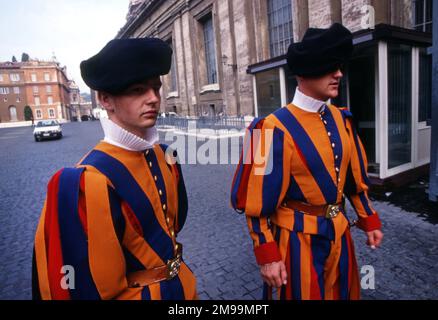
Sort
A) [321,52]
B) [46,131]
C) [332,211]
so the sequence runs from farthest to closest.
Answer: [46,131] < [332,211] < [321,52]

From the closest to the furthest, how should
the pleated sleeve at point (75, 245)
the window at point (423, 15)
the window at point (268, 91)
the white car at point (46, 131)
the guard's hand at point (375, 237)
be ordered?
1. the pleated sleeve at point (75, 245)
2. the guard's hand at point (375, 237)
3. the window at point (423, 15)
4. the window at point (268, 91)
5. the white car at point (46, 131)

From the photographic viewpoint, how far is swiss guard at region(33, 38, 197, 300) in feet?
4.01

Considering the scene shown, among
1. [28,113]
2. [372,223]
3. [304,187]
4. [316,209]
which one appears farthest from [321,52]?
[28,113]

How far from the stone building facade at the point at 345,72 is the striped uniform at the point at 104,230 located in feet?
20.0

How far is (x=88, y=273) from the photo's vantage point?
48.3 inches

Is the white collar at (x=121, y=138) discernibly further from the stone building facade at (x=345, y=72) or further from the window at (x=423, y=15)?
the window at (x=423, y=15)

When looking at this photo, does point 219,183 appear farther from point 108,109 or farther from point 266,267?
point 108,109

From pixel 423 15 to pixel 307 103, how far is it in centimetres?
1023

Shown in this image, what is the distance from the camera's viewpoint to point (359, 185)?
2.17 metres

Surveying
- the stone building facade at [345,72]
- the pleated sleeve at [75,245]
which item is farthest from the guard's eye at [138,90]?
the stone building facade at [345,72]

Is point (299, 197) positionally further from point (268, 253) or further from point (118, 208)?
point (118, 208)

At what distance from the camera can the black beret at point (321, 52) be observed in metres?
1.86

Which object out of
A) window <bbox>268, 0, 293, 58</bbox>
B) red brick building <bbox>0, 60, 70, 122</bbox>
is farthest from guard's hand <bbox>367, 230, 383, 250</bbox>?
red brick building <bbox>0, 60, 70, 122</bbox>
